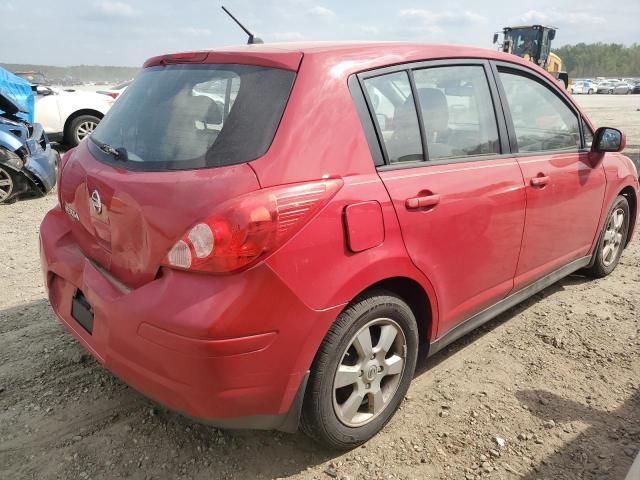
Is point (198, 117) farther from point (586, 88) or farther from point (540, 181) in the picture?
point (586, 88)

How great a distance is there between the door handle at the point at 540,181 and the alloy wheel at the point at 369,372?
4.11ft

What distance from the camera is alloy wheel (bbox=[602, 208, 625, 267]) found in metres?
4.10

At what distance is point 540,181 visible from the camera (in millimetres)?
2980

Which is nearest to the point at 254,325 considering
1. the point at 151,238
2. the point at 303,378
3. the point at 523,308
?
the point at 303,378

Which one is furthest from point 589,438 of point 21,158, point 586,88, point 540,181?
point 586,88

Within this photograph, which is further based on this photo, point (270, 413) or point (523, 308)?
point (523, 308)

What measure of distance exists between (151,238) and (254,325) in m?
0.50

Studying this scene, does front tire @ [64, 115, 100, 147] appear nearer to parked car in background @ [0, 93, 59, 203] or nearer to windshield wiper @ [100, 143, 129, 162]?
parked car in background @ [0, 93, 59, 203]

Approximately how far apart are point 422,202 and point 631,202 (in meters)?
2.98

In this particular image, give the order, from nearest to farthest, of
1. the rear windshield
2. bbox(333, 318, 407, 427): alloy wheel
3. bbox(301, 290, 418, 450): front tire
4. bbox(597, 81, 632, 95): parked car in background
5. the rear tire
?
the rear windshield → bbox(301, 290, 418, 450): front tire → bbox(333, 318, 407, 427): alloy wheel → the rear tire → bbox(597, 81, 632, 95): parked car in background

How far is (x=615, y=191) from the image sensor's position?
3863 millimetres

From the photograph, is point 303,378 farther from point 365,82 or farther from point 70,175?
point 70,175

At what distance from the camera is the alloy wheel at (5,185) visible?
20.9ft

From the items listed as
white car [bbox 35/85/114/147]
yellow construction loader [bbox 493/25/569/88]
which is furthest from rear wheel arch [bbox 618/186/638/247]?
yellow construction loader [bbox 493/25/569/88]
